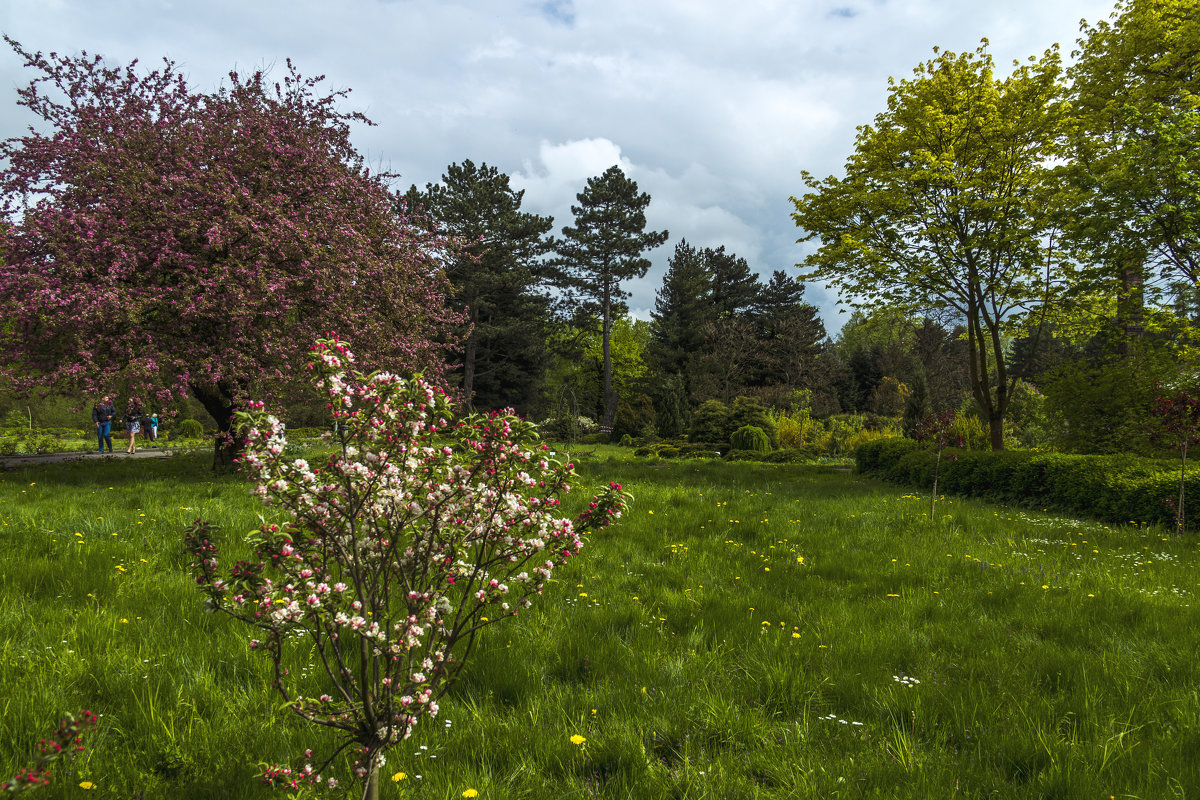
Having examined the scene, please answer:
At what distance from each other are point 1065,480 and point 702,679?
31.9 feet

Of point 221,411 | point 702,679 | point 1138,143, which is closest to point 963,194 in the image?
point 1138,143

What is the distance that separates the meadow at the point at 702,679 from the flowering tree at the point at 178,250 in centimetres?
440

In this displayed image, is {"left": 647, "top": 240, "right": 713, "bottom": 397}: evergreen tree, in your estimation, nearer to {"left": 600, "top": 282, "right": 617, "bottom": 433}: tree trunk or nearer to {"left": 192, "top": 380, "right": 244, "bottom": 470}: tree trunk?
{"left": 600, "top": 282, "right": 617, "bottom": 433}: tree trunk

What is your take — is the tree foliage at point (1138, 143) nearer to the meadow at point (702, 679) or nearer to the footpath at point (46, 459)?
the meadow at point (702, 679)

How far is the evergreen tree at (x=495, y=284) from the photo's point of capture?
3183 centimetres

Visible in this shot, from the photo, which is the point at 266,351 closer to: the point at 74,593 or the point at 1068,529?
the point at 74,593

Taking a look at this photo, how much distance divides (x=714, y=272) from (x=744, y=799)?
44.8 m

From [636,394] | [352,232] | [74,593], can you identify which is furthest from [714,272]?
[74,593]

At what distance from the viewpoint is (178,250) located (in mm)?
10000

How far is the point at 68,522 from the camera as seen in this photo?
228 inches

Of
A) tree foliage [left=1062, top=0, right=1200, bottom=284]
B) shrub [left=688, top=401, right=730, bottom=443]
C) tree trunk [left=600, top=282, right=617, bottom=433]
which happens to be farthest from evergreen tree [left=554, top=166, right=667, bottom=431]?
tree foliage [left=1062, top=0, right=1200, bottom=284]

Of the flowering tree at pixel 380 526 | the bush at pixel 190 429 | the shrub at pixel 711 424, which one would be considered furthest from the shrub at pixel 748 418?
the bush at pixel 190 429

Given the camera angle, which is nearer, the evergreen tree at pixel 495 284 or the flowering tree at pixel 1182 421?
the flowering tree at pixel 1182 421

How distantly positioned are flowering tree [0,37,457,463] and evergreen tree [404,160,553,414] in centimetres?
1954
